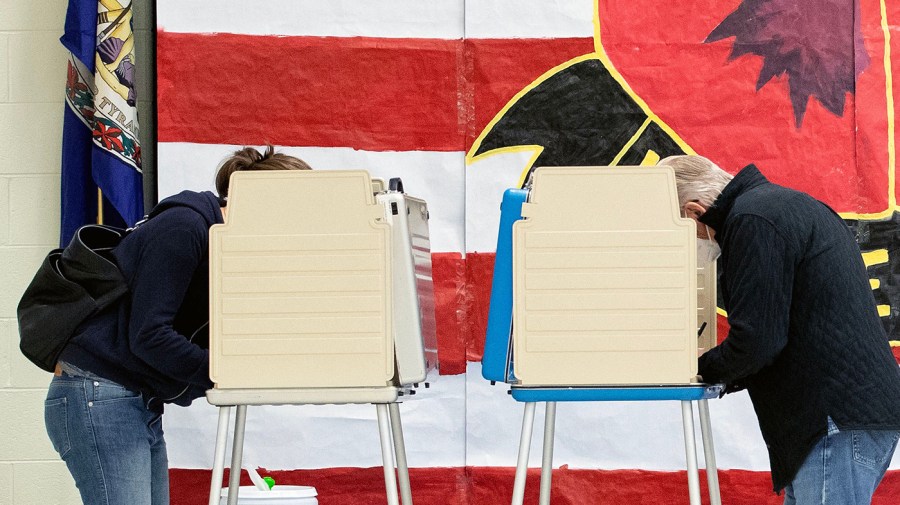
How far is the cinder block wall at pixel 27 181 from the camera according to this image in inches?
111

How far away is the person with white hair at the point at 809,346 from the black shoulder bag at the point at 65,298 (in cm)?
111

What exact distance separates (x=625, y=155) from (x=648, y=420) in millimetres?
763

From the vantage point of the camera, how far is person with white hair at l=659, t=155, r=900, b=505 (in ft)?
5.47

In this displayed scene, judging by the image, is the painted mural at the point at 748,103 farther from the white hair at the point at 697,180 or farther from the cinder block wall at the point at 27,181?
the cinder block wall at the point at 27,181

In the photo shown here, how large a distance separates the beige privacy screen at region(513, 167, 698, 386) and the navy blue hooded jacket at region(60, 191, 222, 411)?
0.60 meters

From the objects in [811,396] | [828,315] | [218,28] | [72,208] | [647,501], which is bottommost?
[647,501]

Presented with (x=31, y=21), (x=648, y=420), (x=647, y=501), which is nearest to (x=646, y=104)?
(x=648, y=420)

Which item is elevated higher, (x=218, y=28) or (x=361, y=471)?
(x=218, y=28)

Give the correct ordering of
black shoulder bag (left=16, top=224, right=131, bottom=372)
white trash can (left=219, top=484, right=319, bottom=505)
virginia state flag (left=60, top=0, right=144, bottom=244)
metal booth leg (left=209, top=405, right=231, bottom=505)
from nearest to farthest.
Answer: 1. metal booth leg (left=209, top=405, right=231, bottom=505)
2. black shoulder bag (left=16, top=224, right=131, bottom=372)
3. white trash can (left=219, top=484, right=319, bottom=505)
4. virginia state flag (left=60, top=0, right=144, bottom=244)

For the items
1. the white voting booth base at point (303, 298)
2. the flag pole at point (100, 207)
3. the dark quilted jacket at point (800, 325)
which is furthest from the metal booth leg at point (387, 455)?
the flag pole at point (100, 207)

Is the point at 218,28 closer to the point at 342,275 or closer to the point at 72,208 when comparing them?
the point at 72,208

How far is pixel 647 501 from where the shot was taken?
9.00ft

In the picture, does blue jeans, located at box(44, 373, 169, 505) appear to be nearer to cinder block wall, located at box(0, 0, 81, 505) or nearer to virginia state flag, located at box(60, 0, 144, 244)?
virginia state flag, located at box(60, 0, 144, 244)

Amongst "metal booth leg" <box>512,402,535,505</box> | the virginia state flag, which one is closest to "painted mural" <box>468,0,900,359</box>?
the virginia state flag
